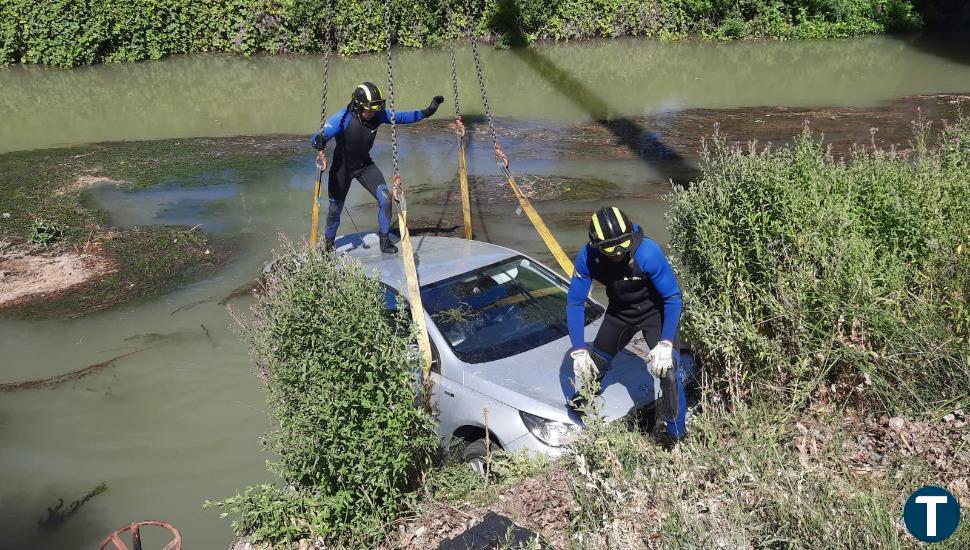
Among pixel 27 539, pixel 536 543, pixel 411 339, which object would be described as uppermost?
pixel 411 339

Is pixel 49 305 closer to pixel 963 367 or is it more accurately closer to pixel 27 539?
pixel 27 539

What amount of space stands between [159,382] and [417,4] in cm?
1858

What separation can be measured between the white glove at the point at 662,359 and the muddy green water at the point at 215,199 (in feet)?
11.5

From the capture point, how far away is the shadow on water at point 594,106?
14.2m

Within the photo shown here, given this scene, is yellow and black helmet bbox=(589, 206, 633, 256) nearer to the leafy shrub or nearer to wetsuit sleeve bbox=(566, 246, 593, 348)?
wetsuit sleeve bbox=(566, 246, 593, 348)

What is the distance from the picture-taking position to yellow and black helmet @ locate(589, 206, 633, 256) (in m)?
5.79

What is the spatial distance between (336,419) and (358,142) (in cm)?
484

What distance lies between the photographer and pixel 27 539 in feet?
21.7

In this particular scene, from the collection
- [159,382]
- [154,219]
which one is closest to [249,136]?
[154,219]

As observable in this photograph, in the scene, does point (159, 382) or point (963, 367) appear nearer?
point (963, 367)

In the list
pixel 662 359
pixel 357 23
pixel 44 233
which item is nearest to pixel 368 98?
pixel 662 359

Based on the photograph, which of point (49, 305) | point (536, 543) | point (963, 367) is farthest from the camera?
point (49, 305)

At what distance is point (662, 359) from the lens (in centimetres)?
589
